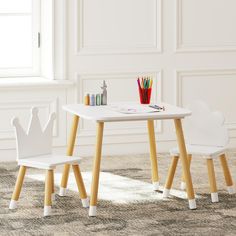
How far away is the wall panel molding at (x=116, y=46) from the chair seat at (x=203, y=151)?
1.81 meters

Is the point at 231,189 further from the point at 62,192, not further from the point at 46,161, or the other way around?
the point at 46,161

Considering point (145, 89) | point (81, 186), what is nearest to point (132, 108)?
point (145, 89)

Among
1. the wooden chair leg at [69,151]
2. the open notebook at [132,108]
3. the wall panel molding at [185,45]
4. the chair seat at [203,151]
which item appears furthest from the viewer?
the wall panel molding at [185,45]

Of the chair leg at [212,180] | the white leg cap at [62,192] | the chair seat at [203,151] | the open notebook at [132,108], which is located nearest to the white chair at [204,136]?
the chair seat at [203,151]

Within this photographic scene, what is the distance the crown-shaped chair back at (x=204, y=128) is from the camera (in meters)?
5.51

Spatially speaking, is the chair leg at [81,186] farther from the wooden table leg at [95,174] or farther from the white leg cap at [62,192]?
the white leg cap at [62,192]

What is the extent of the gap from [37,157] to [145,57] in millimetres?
2275

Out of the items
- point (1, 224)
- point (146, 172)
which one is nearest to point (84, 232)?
point (1, 224)

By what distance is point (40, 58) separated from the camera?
714 centimetres

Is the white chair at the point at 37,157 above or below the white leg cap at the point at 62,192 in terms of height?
above

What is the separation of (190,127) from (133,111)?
587 millimetres

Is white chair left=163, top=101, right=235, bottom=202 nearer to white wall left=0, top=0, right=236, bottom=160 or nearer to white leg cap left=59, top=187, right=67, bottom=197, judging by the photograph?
white leg cap left=59, top=187, right=67, bottom=197

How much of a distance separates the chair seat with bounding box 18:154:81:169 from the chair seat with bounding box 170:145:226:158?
28.7 inches

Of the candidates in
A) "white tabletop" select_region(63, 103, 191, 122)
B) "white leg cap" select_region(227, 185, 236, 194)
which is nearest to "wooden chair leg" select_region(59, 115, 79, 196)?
"white tabletop" select_region(63, 103, 191, 122)
